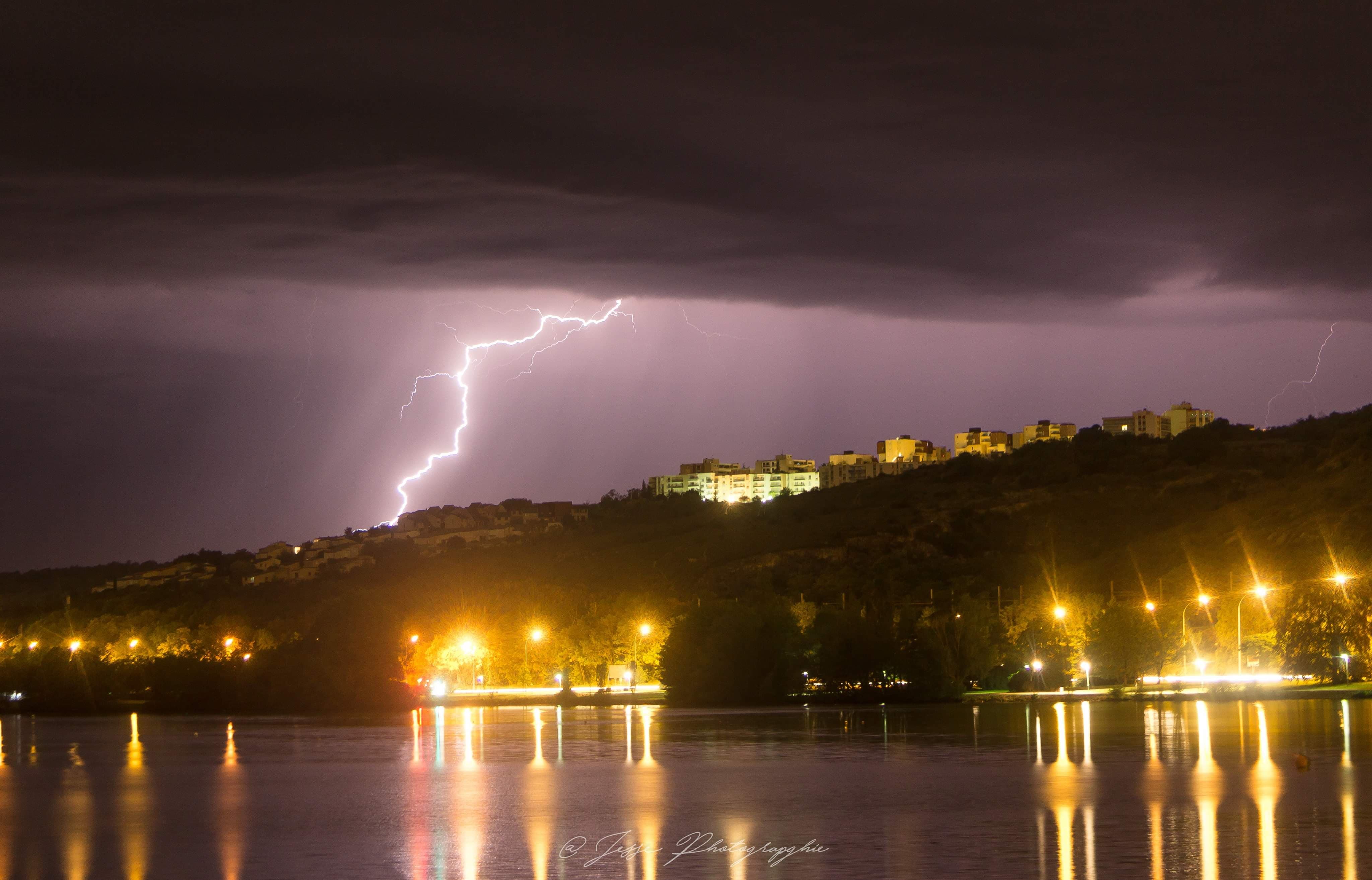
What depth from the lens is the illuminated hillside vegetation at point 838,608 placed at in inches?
3376

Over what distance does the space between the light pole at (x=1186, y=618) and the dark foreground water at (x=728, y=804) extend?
2394 cm

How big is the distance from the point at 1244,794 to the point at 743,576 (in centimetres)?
10728

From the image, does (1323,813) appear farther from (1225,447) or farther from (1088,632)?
(1225,447)

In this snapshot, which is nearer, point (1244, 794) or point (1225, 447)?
point (1244, 794)

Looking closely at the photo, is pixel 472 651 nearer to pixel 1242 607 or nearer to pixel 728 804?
pixel 1242 607

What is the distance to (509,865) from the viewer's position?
892 inches

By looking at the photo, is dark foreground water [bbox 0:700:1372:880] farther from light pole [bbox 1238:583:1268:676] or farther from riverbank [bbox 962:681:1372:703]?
light pole [bbox 1238:583:1268:676]

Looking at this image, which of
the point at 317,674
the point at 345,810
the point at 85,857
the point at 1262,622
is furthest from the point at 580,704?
the point at 85,857

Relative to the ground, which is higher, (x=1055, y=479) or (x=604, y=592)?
(x=1055, y=479)

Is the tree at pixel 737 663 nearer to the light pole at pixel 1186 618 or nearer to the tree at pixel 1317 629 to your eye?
the light pole at pixel 1186 618

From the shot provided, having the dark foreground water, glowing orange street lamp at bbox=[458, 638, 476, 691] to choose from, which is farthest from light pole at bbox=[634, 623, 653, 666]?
the dark foreground water

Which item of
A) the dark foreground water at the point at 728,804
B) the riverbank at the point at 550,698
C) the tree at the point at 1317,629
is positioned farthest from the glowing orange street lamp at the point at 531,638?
the tree at the point at 1317,629

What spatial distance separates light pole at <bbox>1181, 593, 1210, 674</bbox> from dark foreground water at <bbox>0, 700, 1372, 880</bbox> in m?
23.9
